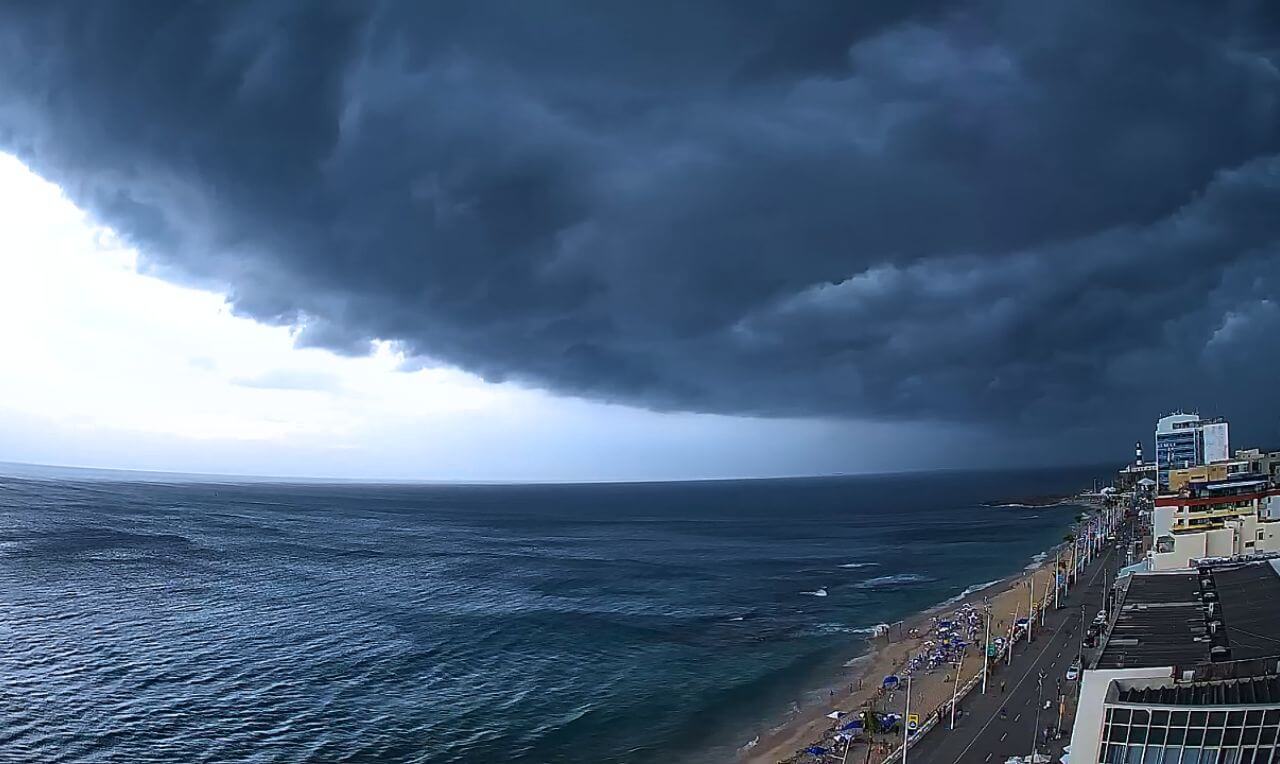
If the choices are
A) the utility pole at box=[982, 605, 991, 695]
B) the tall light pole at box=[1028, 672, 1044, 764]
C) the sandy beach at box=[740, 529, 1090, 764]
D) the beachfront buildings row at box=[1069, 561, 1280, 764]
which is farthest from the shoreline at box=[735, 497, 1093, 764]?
the beachfront buildings row at box=[1069, 561, 1280, 764]

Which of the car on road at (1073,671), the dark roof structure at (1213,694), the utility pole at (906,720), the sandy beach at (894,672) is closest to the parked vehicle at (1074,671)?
the car on road at (1073,671)

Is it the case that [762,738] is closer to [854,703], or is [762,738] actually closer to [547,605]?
[854,703]

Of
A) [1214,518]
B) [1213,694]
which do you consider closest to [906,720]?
[1213,694]

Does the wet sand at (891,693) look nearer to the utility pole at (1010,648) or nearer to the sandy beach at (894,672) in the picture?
the sandy beach at (894,672)

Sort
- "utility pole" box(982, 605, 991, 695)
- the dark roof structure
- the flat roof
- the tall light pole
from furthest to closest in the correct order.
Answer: "utility pole" box(982, 605, 991, 695), the tall light pole, the flat roof, the dark roof structure

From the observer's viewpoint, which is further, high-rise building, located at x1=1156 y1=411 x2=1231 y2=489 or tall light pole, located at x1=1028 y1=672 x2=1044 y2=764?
high-rise building, located at x1=1156 y1=411 x2=1231 y2=489

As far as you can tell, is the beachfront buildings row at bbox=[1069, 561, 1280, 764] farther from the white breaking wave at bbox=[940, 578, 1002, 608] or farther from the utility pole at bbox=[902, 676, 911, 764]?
the white breaking wave at bbox=[940, 578, 1002, 608]
